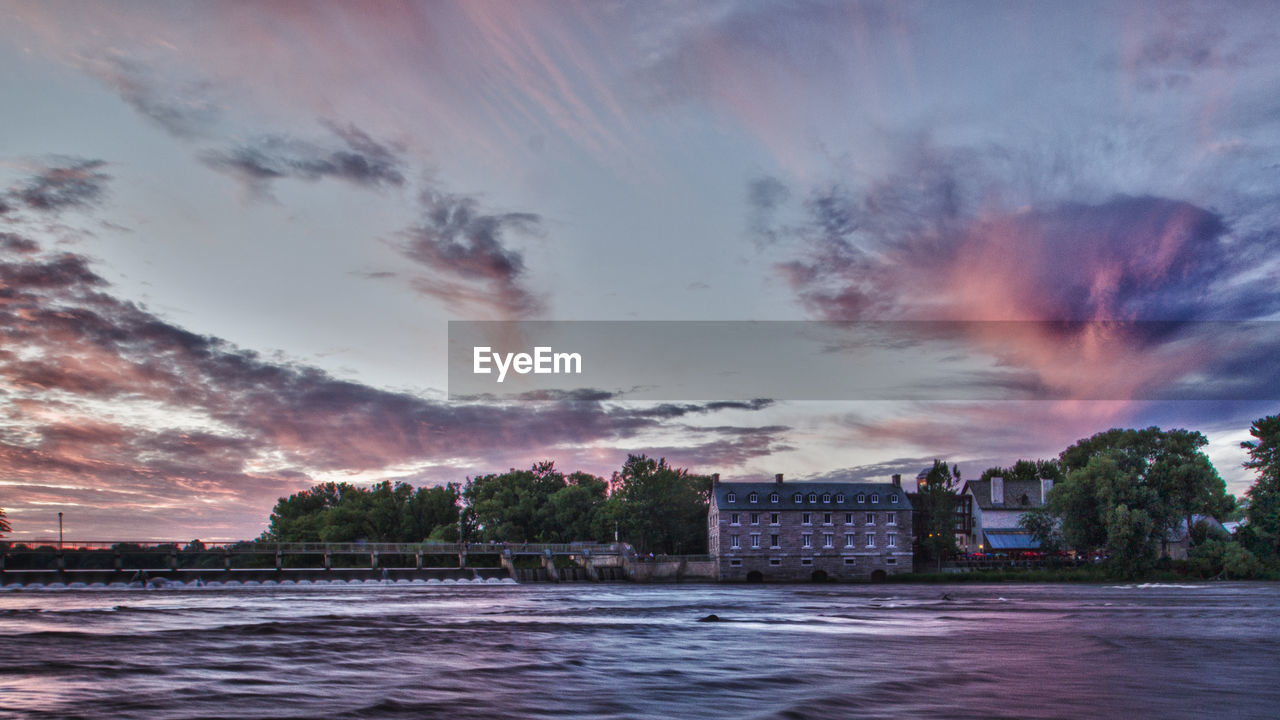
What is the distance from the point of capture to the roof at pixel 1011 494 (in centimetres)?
12506

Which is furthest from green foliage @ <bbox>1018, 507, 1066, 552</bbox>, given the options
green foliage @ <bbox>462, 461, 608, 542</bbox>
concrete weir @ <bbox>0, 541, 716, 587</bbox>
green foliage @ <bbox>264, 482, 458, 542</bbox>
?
green foliage @ <bbox>264, 482, 458, 542</bbox>

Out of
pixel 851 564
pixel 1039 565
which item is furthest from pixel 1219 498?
pixel 851 564

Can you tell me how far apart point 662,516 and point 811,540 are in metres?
21.9

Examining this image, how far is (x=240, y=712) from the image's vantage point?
14500 mm

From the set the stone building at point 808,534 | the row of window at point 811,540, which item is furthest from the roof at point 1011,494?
the row of window at point 811,540

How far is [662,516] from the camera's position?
123m

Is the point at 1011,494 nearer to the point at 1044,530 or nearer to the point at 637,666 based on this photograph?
the point at 1044,530

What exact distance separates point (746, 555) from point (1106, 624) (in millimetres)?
72326

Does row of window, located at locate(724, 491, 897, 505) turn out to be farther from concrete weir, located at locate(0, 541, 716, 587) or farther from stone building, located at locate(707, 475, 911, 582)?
concrete weir, located at locate(0, 541, 716, 587)

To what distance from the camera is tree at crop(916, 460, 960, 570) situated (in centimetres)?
11088

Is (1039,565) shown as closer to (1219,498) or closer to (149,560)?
(1219,498)

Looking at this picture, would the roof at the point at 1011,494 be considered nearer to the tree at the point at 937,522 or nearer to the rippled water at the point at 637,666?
the tree at the point at 937,522

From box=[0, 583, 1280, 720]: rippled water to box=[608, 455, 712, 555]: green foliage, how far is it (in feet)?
264

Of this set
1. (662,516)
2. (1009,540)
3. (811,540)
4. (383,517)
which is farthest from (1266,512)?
(383,517)
